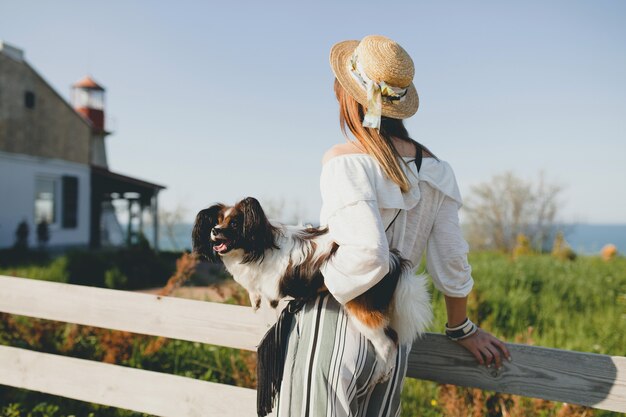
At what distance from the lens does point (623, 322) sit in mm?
4508

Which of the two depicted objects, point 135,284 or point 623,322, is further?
point 135,284

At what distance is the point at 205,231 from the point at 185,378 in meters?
1.10

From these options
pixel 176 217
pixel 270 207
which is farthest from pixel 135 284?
pixel 176 217

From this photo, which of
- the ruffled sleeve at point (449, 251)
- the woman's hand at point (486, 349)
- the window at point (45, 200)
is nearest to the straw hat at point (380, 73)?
the ruffled sleeve at point (449, 251)

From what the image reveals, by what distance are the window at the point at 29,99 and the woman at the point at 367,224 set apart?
1642 centimetres

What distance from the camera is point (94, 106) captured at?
23.8m

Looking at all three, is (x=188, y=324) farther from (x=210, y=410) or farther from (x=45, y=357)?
(x=45, y=357)

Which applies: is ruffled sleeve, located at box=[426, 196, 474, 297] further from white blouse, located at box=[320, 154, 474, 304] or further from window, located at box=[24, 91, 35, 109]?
window, located at box=[24, 91, 35, 109]

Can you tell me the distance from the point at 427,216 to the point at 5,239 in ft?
50.5

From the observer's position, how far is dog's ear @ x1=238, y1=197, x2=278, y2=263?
1.47 meters

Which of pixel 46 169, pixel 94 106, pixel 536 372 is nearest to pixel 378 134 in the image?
pixel 536 372

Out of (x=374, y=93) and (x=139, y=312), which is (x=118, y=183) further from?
(x=374, y=93)

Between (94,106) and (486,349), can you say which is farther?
(94,106)

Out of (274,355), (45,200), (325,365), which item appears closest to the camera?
(325,365)
